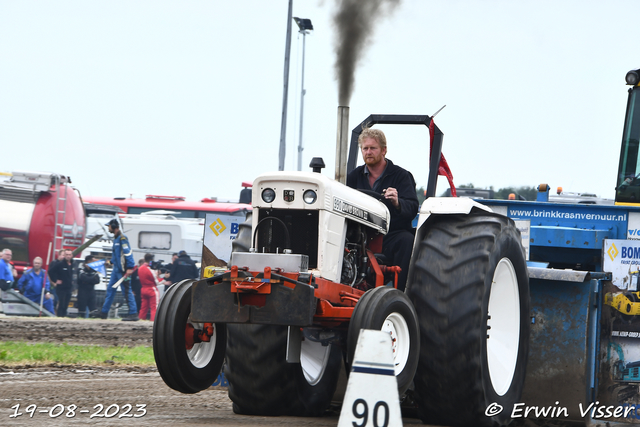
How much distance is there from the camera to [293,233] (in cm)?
516

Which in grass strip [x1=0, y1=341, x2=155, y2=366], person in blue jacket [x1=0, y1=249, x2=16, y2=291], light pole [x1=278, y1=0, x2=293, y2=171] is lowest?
grass strip [x1=0, y1=341, x2=155, y2=366]

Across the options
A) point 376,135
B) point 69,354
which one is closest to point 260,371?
point 376,135

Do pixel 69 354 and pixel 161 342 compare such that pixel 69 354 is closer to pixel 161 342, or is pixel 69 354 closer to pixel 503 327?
pixel 161 342

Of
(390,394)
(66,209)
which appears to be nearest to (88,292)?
(66,209)

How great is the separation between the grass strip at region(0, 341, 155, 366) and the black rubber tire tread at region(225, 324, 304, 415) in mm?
4323

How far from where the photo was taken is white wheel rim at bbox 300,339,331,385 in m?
6.27

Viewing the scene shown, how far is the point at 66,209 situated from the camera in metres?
21.8

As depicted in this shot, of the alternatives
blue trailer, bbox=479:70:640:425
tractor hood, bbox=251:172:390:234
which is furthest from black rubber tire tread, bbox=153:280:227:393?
blue trailer, bbox=479:70:640:425

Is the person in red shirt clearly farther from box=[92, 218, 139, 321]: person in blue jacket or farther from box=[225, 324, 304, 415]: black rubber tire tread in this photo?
box=[225, 324, 304, 415]: black rubber tire tread

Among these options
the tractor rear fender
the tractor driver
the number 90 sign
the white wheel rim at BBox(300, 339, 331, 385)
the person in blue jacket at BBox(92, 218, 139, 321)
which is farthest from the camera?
the person in blue jacket at BBox(92, 218, 139, 321)

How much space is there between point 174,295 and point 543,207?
4.97 meters

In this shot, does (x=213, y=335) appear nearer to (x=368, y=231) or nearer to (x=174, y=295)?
(x=174, y=295)

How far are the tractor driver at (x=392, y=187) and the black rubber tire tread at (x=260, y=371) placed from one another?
0.94m

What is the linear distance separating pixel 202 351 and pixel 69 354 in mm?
5425
